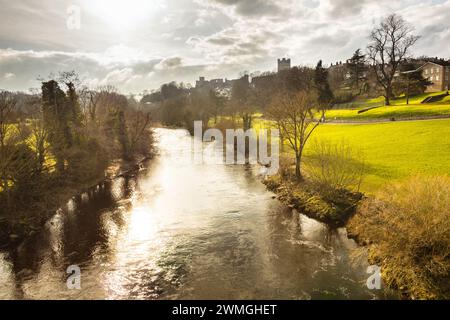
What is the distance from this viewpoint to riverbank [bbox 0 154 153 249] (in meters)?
22.8

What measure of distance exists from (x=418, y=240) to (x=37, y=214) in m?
27.2

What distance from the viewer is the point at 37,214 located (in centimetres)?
2664

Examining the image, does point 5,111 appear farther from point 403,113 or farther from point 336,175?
point 403,113

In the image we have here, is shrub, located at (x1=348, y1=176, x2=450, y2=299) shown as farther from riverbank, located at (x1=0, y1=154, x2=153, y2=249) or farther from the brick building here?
the brick building

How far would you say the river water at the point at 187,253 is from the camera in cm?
1600

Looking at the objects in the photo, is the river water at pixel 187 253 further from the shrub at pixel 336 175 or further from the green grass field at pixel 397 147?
the green grass field at pixel 397 147

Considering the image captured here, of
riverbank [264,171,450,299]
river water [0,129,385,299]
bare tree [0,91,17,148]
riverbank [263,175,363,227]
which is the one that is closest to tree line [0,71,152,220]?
→ bare tree [0,91,17,148]

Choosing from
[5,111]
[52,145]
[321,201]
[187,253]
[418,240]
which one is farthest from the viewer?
[52,145]

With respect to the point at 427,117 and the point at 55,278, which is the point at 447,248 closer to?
the point at 55,278

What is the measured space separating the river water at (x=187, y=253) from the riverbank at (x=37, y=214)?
87cm

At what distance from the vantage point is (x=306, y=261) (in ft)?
60.2

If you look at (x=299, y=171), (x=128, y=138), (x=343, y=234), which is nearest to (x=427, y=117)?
(x=299, y=171)

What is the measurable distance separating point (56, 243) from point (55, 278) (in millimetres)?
5222

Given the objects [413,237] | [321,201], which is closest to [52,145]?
[321,201]
